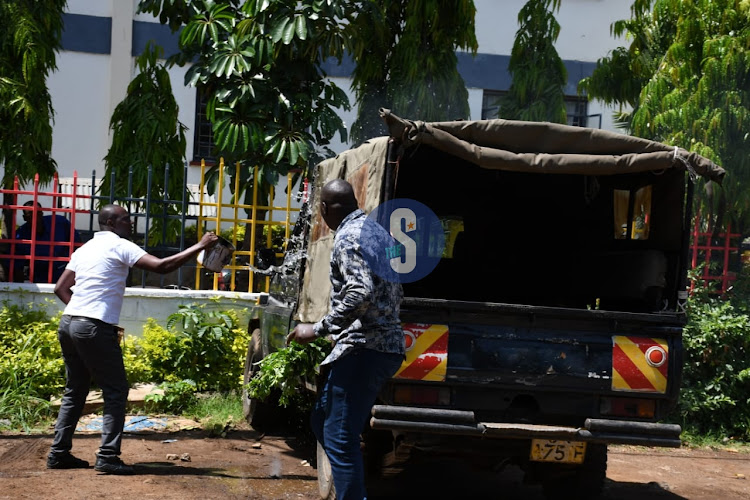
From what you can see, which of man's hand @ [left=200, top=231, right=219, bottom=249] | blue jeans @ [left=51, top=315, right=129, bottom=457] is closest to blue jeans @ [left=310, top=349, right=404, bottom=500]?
man's hand @ [left=200, top=231, right=219, bottom=249]

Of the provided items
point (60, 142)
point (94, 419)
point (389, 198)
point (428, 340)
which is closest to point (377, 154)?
point (389, 198)

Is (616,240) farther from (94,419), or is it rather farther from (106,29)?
(106,29)

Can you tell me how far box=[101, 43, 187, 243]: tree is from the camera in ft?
37.1

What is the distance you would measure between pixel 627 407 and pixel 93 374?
3.30 metres

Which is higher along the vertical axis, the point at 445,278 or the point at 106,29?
the point at 106,29

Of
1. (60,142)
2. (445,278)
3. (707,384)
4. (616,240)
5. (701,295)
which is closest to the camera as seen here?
(616,240)

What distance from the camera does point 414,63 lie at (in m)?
10.8

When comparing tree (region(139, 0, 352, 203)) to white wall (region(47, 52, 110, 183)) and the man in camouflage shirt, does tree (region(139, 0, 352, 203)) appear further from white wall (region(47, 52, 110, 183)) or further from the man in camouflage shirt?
white wall (region(47, 52, 110, 183))

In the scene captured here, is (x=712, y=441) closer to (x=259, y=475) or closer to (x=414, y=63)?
(x=259, y=475)

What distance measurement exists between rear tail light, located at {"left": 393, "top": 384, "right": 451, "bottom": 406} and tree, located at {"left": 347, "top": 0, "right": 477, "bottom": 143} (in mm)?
6431

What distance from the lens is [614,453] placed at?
7648 mm

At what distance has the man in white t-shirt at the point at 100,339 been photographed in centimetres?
568

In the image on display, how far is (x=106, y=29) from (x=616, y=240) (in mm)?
12056

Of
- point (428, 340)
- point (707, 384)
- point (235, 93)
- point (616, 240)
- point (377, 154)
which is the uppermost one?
point (235, 93)
